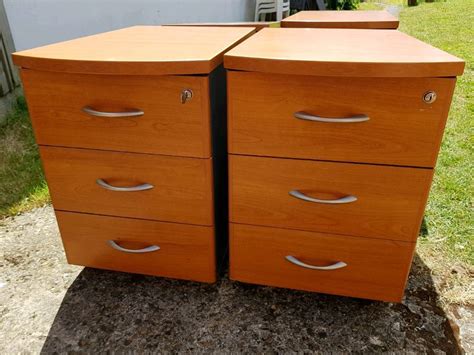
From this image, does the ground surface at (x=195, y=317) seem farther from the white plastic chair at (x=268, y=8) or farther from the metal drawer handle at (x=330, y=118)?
the white plastic chair at (x=268, y=8)

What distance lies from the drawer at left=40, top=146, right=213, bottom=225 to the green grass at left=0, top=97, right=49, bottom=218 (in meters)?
0.58

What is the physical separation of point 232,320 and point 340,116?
60 centimetres

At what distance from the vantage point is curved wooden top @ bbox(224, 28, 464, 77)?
732mm

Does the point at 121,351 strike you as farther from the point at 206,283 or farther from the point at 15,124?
the point at 15,124

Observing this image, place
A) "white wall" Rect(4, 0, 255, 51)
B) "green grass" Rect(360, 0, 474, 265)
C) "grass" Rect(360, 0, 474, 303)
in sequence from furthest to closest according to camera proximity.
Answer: "white wall" Rect(4, 0, 255, 51)
"green grass" Rect(360, 0, 474, 265)
"grass" Rect(360, 0, 474, 303)

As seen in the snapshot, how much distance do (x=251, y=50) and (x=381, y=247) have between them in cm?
56

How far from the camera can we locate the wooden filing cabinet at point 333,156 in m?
0.77

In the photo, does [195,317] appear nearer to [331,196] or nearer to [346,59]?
[331,196]

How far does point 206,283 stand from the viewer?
1.15 m

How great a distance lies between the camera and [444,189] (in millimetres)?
1601

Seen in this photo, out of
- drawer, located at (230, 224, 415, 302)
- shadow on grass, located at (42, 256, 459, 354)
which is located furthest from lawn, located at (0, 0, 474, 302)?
drawer, located at (230, 224, 415, 302)

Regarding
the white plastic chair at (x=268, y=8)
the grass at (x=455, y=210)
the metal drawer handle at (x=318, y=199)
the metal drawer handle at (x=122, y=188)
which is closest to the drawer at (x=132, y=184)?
the metal drawer handle at (x=122, y=188)

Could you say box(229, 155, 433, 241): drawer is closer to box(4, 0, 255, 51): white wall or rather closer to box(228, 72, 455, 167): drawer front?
box(228, 72, 455, 167): drawer front

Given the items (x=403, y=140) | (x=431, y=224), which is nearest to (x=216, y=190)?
(x=403, y=140)
